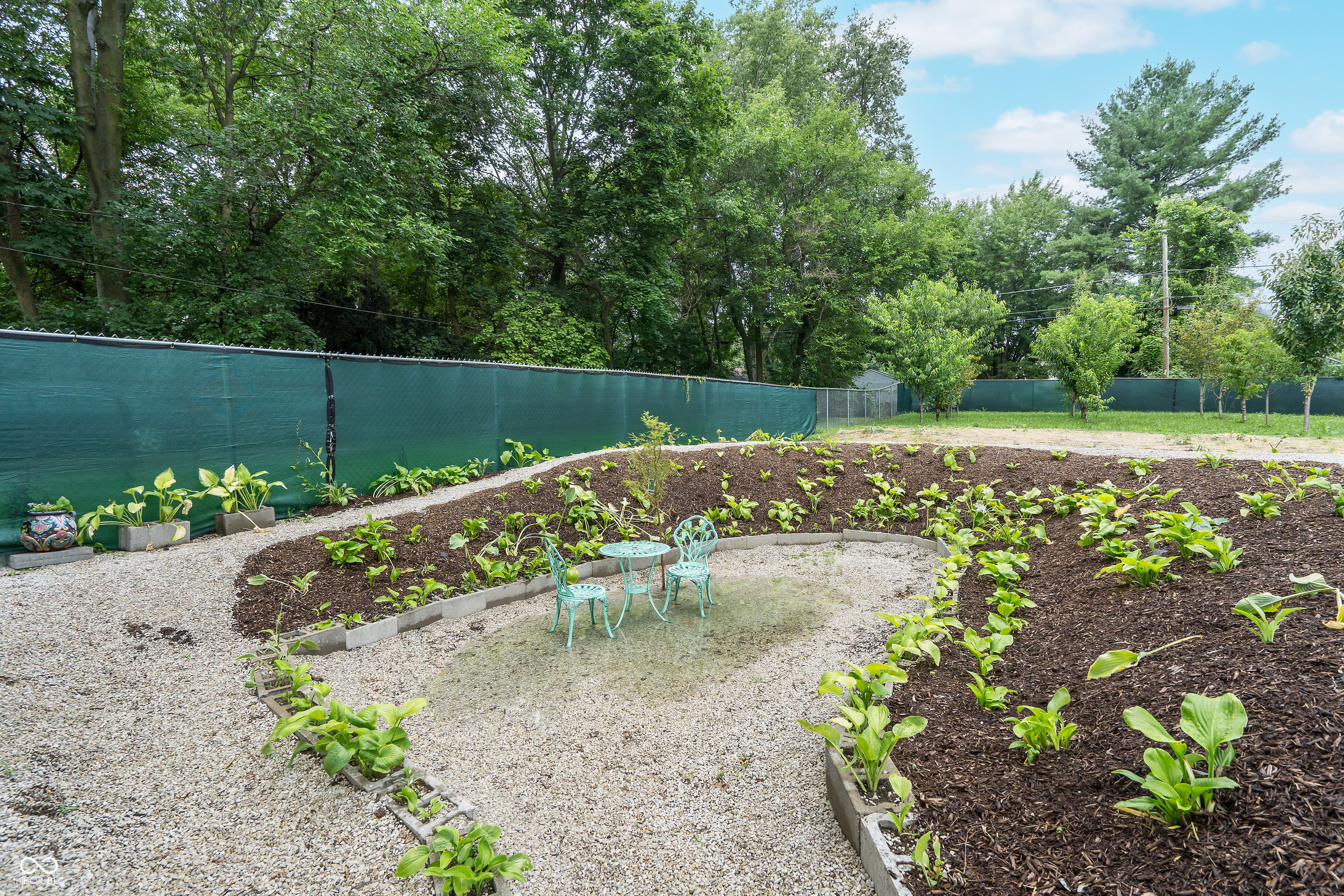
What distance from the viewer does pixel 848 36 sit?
83.6 feet

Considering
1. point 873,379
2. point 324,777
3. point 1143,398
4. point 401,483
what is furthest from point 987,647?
point 873,379

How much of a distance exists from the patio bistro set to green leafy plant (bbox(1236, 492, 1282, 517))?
129 inches

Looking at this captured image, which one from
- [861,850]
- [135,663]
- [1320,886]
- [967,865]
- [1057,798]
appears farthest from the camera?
[135,663]

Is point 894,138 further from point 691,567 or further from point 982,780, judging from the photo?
point 982,780

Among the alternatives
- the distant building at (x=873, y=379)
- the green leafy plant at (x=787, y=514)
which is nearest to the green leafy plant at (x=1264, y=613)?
the green leafy plant at (x=787, y=514)

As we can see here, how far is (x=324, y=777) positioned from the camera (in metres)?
2.21

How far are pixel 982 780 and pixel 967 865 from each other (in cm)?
35

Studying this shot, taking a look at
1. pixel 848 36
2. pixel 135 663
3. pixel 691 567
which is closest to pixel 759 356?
pixel 848 36

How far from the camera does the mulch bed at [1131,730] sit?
138 cm

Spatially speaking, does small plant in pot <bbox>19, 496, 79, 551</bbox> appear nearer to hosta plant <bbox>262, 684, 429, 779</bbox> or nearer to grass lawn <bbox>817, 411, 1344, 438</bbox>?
hosta plant <bbox>262, 684, 429, 779</bbox>

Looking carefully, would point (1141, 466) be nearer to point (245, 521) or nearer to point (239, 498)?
point (245, 521)

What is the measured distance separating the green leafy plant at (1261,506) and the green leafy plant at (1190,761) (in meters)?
2.68

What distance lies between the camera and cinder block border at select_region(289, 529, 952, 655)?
3.53 metres

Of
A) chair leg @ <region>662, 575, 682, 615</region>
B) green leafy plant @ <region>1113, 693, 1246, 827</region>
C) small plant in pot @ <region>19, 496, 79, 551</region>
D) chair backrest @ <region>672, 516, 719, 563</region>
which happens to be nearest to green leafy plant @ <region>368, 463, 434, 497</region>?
small plant in pot @ <region>19, 496, 79, 551</region>
